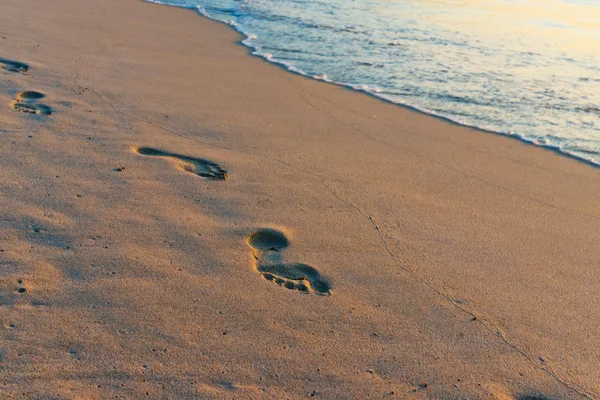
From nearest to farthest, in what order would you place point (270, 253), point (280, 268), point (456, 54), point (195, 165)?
point (280, 268)
point (270, 253)
point (195, 165)
point (456, 54)

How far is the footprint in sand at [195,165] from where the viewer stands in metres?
3.81

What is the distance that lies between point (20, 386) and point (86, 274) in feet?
2.28

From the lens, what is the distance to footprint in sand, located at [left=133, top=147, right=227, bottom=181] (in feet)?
12.5

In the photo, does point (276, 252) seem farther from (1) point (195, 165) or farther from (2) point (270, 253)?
(1) point (195, 165)

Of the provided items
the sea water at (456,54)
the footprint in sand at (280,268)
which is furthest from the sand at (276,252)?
the sea water at (456,54)

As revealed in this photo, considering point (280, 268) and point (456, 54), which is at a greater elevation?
point (456, 54)

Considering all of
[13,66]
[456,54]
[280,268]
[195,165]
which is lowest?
[280,268]

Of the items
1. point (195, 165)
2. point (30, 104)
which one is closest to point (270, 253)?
point (195, 165)

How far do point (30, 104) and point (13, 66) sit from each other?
3.80 ft

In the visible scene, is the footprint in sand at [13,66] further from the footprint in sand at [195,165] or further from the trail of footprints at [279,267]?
the trail of footprints at [279,267]

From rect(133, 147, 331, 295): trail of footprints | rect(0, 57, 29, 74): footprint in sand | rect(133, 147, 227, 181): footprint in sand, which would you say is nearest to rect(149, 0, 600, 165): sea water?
rect(133, 147, 227, 181): footprint in sand

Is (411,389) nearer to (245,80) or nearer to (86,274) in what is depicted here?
(86,274)

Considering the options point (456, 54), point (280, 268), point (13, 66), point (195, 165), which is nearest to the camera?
point (280, 268)

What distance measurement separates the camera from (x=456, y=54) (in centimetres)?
793
